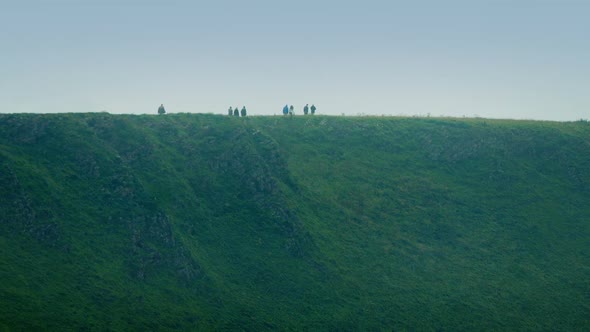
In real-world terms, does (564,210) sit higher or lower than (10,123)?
lower

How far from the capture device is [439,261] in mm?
48906

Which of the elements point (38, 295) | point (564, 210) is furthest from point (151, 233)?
point (564, 210)

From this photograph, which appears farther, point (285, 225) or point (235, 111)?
point (235, 111)

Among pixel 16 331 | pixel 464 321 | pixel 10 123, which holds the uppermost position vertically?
pixel 10 123

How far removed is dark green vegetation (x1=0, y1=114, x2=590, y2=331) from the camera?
133 feet

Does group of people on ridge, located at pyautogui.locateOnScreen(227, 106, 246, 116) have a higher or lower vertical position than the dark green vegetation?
higher

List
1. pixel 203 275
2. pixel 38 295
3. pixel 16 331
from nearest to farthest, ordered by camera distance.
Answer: pixel 16 331, pixel 38 295, pixel 203 275

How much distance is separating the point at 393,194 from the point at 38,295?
115ft

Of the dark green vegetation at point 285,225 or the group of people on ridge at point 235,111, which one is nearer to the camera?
the dark green vegetation at point 285,225

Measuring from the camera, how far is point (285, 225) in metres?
50.1

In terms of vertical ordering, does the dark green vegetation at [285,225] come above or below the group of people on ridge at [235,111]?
below

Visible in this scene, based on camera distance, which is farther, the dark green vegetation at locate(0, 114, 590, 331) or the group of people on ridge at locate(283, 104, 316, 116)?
the group of people on ridge at locate(283, 104, 316, 116)

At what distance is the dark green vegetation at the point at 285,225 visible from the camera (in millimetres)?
40531

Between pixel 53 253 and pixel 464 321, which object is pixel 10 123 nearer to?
pixel 53 253
